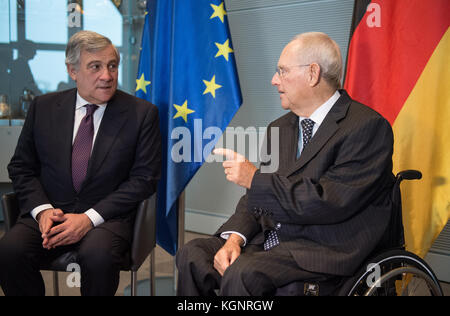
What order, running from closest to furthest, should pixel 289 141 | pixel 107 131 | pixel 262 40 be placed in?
pixel 289 141
pixel 107 131
pixel 262 40

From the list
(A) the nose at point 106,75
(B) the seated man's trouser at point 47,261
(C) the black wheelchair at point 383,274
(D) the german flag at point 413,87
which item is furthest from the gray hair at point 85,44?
(C) the black wheelchair at point 383,274

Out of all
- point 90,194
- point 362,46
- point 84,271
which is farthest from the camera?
point 362,46

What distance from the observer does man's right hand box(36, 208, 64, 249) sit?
6.14 ft

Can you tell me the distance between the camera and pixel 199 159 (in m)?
2.46

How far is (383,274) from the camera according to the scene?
1.43 m

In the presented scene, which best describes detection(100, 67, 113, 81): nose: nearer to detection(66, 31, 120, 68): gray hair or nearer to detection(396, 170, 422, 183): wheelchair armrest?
detection(66, 31, 120, 68): gray hair

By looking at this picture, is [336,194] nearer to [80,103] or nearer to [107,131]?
[107,131]

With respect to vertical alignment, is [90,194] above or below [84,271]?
above

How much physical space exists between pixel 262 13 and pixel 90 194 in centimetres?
219

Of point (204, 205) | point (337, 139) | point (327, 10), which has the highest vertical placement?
point (327, 10)

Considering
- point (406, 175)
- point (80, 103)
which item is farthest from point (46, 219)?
point (406, 175)

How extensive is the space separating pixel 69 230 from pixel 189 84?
1111mm

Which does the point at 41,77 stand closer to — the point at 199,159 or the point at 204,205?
the point at 204,205

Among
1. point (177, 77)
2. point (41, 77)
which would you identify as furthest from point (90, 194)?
point (41, 77)
